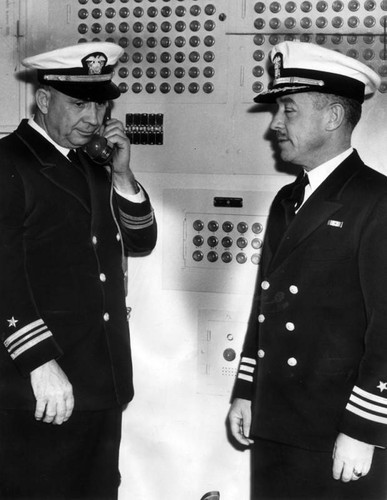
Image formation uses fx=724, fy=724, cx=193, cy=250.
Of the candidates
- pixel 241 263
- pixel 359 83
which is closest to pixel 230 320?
pixel 241 263

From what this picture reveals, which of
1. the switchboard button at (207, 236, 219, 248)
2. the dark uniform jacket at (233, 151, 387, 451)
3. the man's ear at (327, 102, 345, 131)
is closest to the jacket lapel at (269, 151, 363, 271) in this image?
the dark uniform jacket at (233, 151, 387, 451)

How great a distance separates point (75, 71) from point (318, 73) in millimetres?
829

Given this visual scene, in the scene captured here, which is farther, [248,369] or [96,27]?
[96,27]

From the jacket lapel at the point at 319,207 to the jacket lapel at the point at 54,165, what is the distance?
0.71m

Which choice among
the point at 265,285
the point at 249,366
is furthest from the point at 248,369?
the point at 265,285

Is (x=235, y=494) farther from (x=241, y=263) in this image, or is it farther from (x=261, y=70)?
(x=261, y=70)

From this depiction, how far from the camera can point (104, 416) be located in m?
2.59

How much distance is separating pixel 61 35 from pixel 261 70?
875 mm

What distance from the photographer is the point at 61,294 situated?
2.40 meters

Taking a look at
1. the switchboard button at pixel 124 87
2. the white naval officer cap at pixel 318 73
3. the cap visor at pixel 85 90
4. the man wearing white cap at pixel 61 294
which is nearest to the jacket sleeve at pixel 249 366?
the man wearing white cap at pixel 61 294

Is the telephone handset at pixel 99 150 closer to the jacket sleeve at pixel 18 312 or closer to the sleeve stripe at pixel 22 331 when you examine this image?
the jacket sleeve at pixel 18 312

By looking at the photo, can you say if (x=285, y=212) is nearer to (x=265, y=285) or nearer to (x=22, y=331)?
(x=265, y=285)

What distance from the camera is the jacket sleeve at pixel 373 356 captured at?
79.7 inches

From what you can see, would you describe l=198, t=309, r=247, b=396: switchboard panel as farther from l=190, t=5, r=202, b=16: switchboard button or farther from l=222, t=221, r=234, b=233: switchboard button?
l=190, t=5, r=202, b=16: switchboard button
